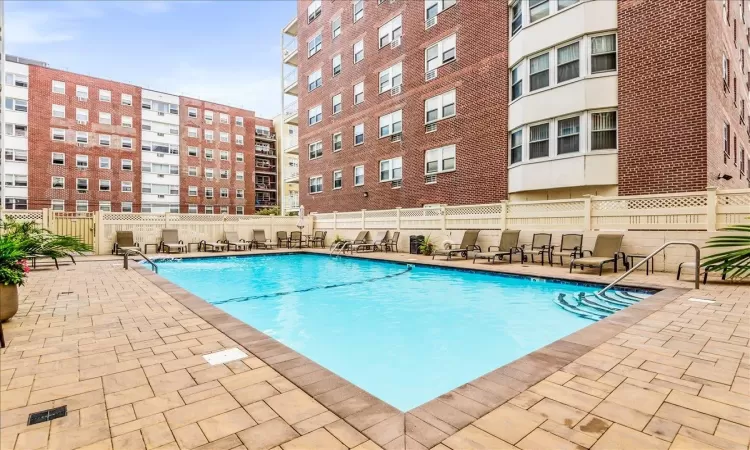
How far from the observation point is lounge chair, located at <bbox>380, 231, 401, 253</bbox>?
16.2 meters

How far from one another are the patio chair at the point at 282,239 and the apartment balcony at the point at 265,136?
94.7 feet

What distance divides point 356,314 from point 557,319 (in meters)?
3.35

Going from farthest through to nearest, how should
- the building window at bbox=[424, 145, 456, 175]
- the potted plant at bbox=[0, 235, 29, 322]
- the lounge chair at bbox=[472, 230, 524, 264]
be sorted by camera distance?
1. the building window at bbox=[424, 145, 456, 175]
2. the lounge chair at bbox=[472, 230, 524, 264]
3. the potted plant at bbox=[0, 235, 29, 322]

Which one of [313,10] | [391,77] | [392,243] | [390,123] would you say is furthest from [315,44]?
[392,243]

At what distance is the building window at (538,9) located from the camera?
1282 cm

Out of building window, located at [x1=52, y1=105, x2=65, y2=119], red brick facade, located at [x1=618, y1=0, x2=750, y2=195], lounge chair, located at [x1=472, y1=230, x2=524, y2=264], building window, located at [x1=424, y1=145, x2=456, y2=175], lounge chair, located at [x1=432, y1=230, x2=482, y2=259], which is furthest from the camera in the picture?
building window, located at [x1=52, y1=105, x2=65, y2=119]

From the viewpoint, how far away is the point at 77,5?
1398 centimetres

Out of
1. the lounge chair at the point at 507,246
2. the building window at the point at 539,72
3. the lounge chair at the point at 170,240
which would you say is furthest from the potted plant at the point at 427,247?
the lounge chair at the point at 170,240

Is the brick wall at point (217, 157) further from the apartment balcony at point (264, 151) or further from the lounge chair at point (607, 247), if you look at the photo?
the lounge chair at point (607, 247)

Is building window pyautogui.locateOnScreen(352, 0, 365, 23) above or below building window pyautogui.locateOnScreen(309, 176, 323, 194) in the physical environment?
above

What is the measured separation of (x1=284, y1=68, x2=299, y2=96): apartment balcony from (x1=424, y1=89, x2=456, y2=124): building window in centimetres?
1337

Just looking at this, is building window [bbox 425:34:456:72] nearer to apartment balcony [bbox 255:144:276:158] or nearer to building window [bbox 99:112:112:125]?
building window [bbox 99:112:112:125]

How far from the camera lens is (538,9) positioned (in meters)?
13.0

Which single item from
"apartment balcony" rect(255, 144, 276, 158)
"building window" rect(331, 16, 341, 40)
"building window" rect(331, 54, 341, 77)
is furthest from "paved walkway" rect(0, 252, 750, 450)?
"apartment balcony" rect(255, 144, 276, 158)
